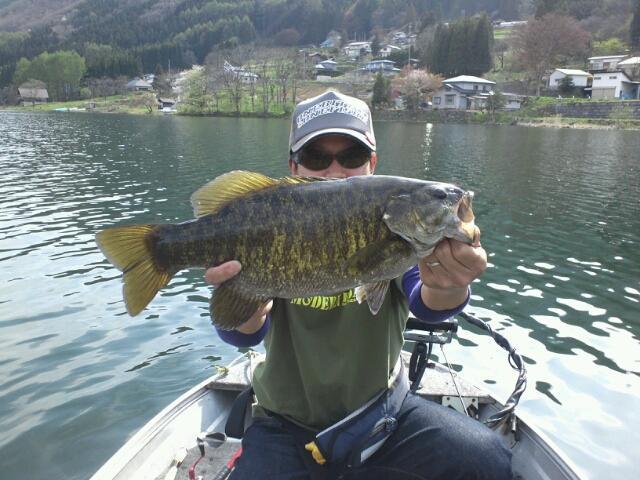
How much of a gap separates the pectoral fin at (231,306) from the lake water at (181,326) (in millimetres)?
4373

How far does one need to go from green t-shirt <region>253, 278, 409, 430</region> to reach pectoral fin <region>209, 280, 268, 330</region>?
609 millimetres

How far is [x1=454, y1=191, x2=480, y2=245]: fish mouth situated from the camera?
257 centimetres

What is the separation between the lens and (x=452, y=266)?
107 inches

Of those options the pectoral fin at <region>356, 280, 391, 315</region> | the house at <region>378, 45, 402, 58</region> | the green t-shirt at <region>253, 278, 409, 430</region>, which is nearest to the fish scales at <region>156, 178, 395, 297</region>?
the pectoral fin at <region>356, 280, 391, 315</region>

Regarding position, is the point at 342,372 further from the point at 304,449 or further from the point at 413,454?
the point at 413,454

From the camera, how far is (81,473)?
582 cm

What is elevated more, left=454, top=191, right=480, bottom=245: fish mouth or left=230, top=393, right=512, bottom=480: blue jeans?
left=454, top=191, right=480, bottom=245: fish mouth

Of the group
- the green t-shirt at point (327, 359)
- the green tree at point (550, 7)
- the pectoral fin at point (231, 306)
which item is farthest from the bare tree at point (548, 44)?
the pectoral fin at point (231, 306)

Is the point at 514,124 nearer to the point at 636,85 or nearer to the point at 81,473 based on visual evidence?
the point at 636,85

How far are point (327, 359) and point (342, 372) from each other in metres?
0.13

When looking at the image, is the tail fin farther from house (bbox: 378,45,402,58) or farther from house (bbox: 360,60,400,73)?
house (bbox: 378,45,402,58)

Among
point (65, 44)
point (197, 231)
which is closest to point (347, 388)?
point (197, 231)

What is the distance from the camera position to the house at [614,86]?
84.0 meters

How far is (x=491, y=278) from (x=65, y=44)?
225m
